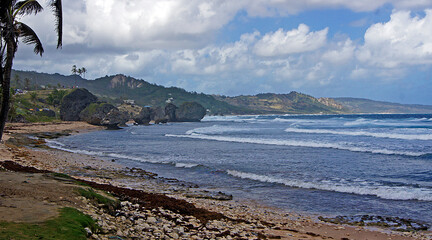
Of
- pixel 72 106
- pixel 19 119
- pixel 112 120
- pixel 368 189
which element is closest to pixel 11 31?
pixel 368 189

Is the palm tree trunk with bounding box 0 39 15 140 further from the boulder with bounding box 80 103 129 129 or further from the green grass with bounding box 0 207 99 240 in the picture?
the boulder with bounding box 80 103 129 129

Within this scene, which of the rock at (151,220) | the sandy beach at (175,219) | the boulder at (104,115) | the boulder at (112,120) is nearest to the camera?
the sandy beach at (175,219)

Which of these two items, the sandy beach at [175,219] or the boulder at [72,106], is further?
the boulder at [72,106]

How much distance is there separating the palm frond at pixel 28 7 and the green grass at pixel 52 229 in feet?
20.1

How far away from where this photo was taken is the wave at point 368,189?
15.4 m

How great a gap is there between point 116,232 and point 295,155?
958 inches

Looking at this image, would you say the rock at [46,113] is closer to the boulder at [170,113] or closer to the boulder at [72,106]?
the boulder at [72,106]

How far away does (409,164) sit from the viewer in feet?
79.2

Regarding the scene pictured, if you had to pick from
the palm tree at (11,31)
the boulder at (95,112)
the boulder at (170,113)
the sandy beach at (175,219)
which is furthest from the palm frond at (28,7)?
the boulder at (170,113)

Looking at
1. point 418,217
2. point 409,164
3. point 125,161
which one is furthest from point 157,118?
point 418,217

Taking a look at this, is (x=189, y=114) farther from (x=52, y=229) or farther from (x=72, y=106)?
(x=52, y=229)

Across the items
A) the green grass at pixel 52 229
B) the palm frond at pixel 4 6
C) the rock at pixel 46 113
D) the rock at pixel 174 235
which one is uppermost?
the palm frond at pixel 4 6

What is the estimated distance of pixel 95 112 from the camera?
3489 inches

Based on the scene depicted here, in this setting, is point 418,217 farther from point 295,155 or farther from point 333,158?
point 295,155
